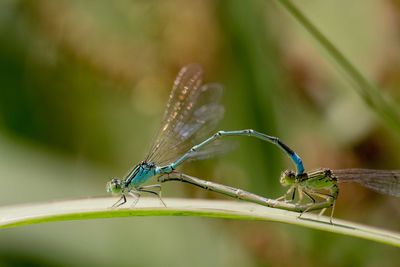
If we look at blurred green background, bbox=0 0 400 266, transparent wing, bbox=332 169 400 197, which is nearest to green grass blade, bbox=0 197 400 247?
transparent wing, bbox=332 169 400 197

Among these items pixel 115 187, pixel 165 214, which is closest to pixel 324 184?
pixel 115 187

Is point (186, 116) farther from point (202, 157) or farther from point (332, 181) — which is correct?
point (332, 181)

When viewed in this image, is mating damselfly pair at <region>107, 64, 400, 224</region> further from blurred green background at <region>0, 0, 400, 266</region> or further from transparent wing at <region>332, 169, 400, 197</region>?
blurred green background at <region>0, 0, 400, 266</region>

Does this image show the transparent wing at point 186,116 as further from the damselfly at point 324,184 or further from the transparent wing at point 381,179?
the transparent wing at point 381,179

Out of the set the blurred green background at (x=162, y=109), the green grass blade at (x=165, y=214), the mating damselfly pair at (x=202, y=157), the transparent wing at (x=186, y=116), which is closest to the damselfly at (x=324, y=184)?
the mating damselfly pair at (x=202, y=157)

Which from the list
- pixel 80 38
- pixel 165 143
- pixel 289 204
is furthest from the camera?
pixel 80 38

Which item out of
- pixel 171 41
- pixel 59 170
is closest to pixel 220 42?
pixel 171 41

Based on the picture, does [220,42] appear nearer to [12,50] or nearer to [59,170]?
[59,170]
